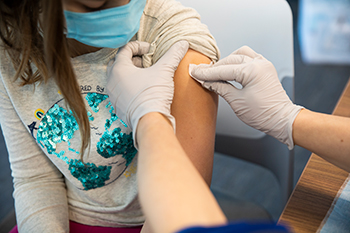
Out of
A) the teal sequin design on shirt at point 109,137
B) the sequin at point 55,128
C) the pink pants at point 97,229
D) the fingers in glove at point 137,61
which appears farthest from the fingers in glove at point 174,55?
the pink pants at point 97,229

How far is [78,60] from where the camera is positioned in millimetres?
936

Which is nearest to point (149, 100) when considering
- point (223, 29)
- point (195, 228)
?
point (195, 228)

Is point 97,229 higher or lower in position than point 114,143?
lower

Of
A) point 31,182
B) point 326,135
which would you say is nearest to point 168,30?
point 326,135

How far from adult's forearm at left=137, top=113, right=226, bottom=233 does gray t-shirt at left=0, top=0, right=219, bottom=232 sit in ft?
1.06

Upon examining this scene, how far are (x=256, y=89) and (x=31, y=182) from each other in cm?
85

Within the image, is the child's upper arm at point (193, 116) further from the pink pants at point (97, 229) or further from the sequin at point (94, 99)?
the pink pants at point (97, 229)

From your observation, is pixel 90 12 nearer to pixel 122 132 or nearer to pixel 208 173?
pixel 122 132

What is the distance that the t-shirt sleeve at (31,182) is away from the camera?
0.98 metres

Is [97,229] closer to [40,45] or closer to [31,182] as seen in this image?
[31,182]

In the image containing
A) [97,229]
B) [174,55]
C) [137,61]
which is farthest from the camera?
[97,229]

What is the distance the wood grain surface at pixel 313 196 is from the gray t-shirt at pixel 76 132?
0.49 meters

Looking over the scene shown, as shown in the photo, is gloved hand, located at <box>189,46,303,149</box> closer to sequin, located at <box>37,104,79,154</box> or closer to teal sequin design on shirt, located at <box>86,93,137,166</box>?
teal sequin design on shirt, located at <box>86,93,137,166</box>

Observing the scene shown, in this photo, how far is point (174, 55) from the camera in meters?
0.88
